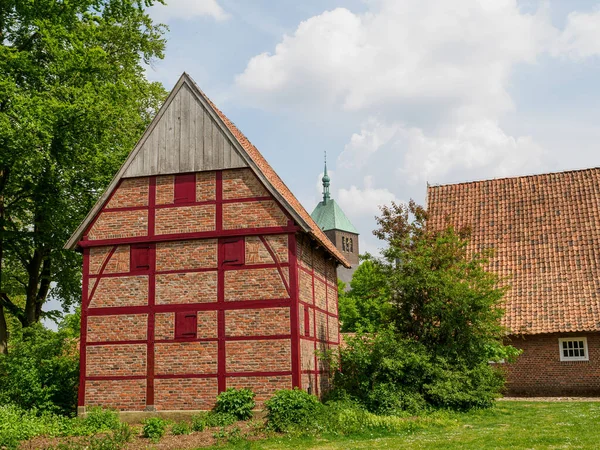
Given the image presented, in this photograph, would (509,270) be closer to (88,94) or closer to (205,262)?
(205,262)

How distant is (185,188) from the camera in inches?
778

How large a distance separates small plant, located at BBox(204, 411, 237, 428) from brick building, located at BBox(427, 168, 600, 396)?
11.2 meters

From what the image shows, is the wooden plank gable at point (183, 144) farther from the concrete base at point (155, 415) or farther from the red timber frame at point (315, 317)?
the concrete base at point (155, 415)

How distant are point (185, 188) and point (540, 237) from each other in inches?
617

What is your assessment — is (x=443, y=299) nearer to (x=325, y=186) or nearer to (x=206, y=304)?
(x=206, y=304)

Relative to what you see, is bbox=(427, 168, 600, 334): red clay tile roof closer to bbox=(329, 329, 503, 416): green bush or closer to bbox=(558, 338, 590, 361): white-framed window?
bbox=(558, 338, 590, 361): white-framed window

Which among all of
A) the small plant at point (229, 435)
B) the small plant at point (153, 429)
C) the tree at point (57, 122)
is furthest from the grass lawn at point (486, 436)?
the tree at point (57, 122)

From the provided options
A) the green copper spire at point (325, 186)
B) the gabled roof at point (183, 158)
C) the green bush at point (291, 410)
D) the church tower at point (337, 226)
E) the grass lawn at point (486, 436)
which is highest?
the green copper spire at point (325, 186)

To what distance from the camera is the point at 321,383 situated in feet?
68.3

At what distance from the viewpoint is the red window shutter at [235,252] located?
1895cm

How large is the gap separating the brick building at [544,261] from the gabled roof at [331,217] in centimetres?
5833

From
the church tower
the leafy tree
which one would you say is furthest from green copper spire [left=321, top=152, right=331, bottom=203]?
the leafy tree

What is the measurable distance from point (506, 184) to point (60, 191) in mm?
19271

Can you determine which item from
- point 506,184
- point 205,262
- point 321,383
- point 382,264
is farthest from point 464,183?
point 205,262
